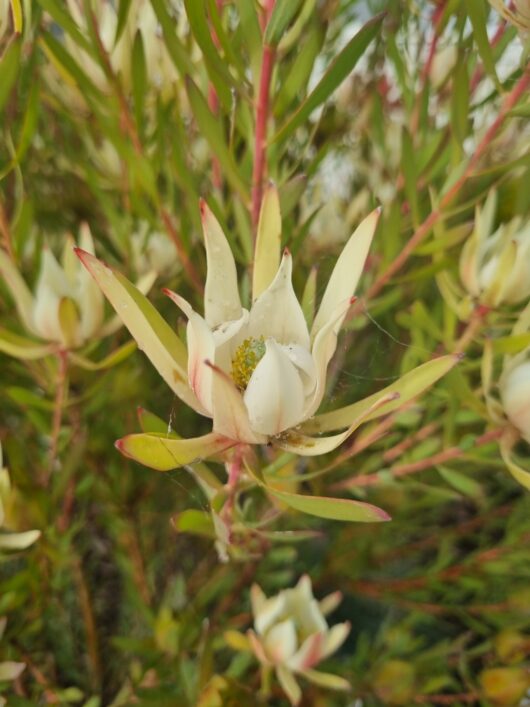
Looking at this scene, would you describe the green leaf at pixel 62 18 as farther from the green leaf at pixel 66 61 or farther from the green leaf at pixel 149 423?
the green leaf at pixel 149 423

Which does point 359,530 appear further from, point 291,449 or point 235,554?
point 291,449

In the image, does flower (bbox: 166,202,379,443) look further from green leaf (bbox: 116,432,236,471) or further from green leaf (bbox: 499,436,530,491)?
green leaf (bbox: 499,436,530,491)

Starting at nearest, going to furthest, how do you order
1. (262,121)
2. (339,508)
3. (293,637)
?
(339,508) < (262,121) < (293,637)

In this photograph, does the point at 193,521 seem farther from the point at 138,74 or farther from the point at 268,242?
the point at 138,74

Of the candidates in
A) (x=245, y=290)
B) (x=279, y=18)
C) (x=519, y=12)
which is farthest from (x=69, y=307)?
(x=519, y=12)

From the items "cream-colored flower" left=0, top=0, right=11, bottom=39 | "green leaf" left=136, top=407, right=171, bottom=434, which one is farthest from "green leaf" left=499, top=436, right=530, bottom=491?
"cream-colored flower" left=0, top=0, right=11, bottom=39
